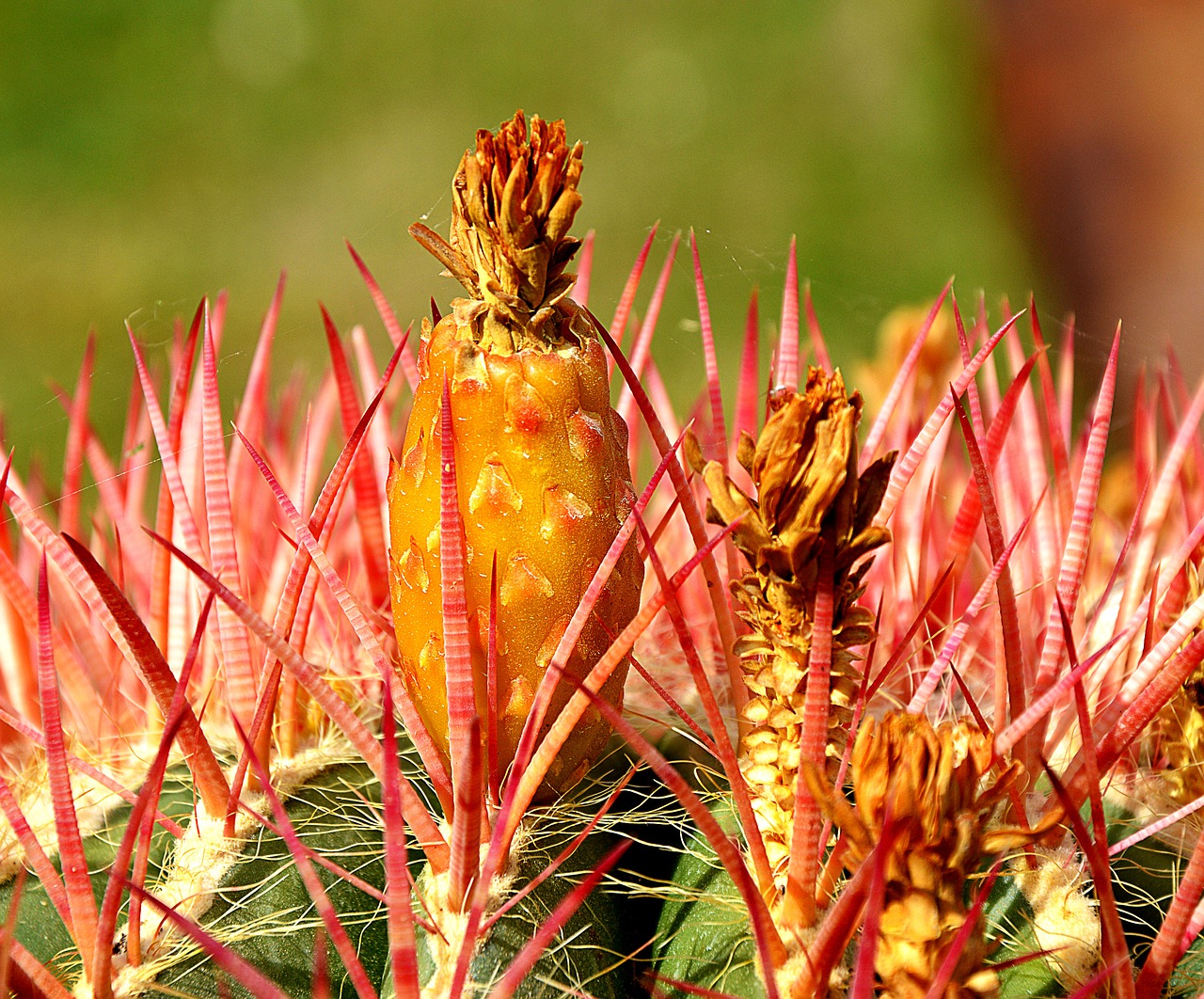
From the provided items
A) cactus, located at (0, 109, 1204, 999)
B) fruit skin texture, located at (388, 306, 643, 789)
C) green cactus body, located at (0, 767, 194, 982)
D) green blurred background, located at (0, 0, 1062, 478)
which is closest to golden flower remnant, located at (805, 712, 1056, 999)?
cactus, located at (0, 109, 1204, 999)

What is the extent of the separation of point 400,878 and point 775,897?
0.46ft

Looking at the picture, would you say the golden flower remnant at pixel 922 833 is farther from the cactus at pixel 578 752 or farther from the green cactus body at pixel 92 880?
the green cactus body at pixel 92 880

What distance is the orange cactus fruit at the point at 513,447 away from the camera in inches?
15.7

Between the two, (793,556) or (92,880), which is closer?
(793,556)

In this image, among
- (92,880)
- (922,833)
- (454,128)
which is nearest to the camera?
(922,833)

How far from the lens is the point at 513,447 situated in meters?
0.41

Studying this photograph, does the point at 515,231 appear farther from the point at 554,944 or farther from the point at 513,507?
the point at 554,944

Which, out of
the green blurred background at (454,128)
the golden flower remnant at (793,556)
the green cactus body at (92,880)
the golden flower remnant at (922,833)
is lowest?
the green cactus body at (92,880)

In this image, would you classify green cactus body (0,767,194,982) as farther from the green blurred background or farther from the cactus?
the green blurred background

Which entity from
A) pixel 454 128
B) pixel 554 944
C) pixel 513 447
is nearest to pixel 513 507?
pixel 513 447

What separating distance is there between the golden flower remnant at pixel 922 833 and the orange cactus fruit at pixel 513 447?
121 mm

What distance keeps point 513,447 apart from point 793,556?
110 millimetres

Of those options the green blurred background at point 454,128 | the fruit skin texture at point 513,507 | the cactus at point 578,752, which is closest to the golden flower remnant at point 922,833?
the cactus at point 578,752

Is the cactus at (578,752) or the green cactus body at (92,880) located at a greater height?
Answer: the cactus at (578,752)
